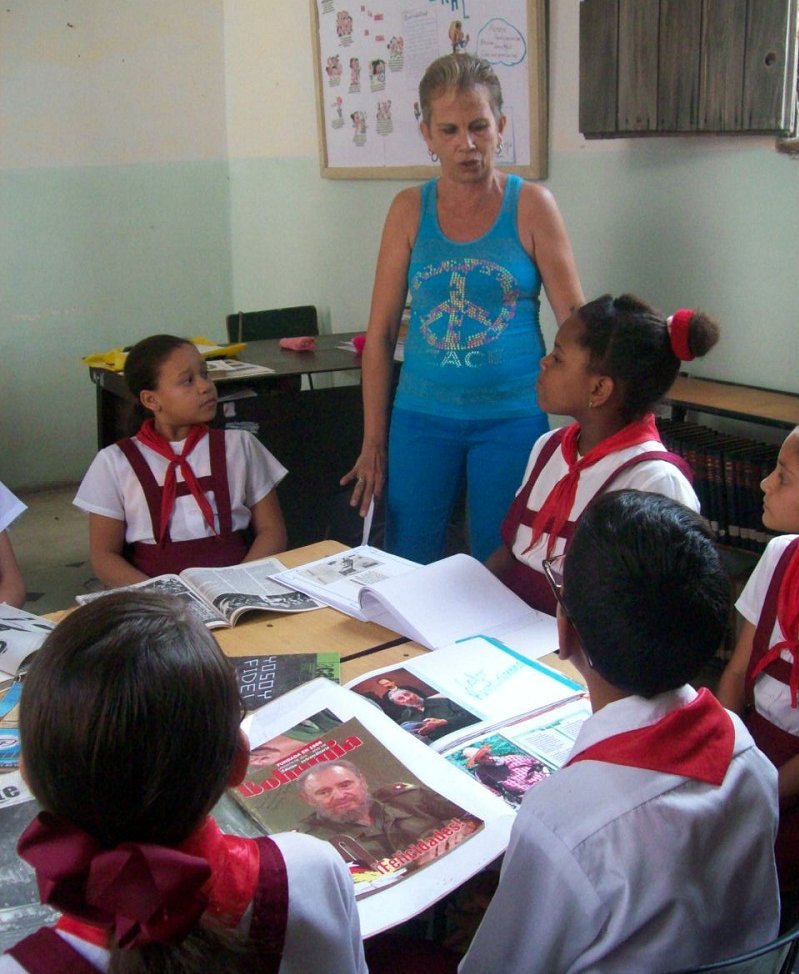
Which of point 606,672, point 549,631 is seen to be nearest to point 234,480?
point 549,631

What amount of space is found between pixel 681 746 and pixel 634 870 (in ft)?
0.41

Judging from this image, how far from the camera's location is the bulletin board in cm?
324

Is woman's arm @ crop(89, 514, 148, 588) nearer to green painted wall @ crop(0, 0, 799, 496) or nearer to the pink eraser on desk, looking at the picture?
the pink eraser on desk

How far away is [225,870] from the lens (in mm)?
824

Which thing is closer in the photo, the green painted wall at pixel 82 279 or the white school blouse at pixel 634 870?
the white school blouse at pixel 634 870


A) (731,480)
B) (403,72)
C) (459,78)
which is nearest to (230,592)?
(459,78)

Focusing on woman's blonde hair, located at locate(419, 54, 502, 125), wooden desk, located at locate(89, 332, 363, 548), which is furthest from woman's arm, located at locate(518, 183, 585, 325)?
wooden desk, located at locate(89, 332, 363, 548)

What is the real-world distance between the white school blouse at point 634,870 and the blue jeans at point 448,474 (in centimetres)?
126

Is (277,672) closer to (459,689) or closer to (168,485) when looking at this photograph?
(459,689)

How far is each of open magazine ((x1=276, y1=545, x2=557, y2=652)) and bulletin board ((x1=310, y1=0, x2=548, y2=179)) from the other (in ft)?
6.44

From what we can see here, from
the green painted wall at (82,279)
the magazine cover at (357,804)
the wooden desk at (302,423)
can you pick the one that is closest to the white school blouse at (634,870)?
the magazine cover at (357,804)

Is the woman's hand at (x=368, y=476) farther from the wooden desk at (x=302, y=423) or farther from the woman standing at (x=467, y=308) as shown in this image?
the wooden desk at (x=302, y=423)

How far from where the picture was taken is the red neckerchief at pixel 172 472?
224 cm

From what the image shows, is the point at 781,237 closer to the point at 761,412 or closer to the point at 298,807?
the point at 761,412
